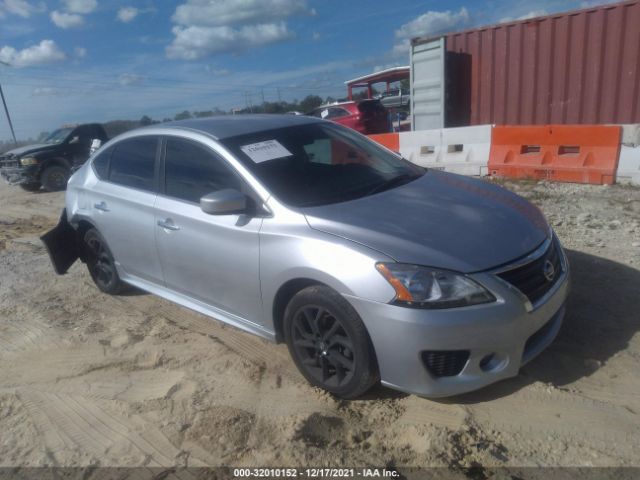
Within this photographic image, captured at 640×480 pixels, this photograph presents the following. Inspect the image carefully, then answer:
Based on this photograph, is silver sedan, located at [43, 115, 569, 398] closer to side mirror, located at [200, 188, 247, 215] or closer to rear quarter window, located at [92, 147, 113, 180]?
side mirror, located at [200, 188, 247, 215]

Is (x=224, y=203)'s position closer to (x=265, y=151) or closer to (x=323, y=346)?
(x=265, y=151)

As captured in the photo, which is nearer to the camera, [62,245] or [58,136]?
[62,245]

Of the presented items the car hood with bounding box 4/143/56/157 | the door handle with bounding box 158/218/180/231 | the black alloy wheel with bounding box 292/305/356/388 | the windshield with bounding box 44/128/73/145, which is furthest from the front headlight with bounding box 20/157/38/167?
the black alloy wheel with bounding box 292/305/356/388

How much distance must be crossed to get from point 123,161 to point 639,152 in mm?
6625

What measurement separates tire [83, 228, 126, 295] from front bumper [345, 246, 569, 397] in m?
2.99

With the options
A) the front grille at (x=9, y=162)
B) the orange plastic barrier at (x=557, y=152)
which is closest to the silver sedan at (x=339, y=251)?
the orange plastic barrier at (x=557, y=152)

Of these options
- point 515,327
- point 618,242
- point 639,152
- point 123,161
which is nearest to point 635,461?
point 515,327

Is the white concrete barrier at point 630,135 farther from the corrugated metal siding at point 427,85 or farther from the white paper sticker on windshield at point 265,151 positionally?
the white paper sticker on windshield at point 265,151

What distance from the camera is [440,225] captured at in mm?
2992

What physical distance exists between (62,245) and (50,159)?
9.26 metres

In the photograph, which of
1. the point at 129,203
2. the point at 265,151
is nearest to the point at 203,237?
the point at 265,151

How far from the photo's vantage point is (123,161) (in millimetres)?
4637

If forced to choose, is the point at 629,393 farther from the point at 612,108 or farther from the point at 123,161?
the point at 612,108

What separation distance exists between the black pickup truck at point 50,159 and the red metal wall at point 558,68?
950 cm
